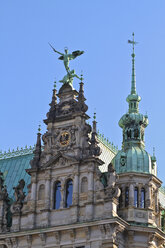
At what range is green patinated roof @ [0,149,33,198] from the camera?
60.6 metres

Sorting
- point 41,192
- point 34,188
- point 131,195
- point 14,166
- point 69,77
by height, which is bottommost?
point 131,195

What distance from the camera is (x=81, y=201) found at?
51594mm

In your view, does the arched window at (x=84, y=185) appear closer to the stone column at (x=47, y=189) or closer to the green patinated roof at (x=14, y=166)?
the stone column at (x=47, y=189)

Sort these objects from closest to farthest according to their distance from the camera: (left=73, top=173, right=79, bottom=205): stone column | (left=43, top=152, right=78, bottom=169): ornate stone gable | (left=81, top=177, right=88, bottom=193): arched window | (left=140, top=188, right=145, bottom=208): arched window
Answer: (left=73, top=173, right=79, bottom=205): stone column
(left=81, top=177, right=88, bottom=193): arched window
(left=140, top=188, right=145, bottom=208): arched window
(left=43, top=152, right=78, bottom=169): ornate stone gable

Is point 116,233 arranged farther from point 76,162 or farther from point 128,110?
point 128,110

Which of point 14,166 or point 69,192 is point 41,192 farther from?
point 14,166

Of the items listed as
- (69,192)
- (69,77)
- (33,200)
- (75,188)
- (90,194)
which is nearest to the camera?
(90,194)

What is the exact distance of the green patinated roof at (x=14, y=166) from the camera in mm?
60569

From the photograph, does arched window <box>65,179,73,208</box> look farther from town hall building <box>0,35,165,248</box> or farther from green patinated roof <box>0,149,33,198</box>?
green patinated roof <box>0,149,33,198</box>

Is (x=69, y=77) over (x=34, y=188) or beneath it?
over

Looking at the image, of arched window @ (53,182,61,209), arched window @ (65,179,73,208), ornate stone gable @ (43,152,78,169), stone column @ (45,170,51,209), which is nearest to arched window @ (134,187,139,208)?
arched window @ (65,179,73,208)

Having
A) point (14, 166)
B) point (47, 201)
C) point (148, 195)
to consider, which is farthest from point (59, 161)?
point (14, 166)

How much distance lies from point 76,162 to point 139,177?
16.0ft

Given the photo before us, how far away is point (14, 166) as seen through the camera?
62.8 meters
